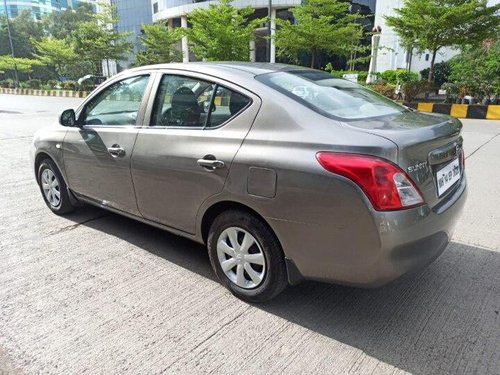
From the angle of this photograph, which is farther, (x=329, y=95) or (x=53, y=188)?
(x=53, y=188)

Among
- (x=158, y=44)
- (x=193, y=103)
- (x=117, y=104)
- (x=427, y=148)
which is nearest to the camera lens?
(x=427, y=148)

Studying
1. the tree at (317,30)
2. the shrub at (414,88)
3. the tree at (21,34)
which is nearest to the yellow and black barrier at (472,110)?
the shrub at (414,88)

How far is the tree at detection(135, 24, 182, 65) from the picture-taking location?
31.6m

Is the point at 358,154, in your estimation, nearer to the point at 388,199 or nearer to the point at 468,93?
the point at 388,199

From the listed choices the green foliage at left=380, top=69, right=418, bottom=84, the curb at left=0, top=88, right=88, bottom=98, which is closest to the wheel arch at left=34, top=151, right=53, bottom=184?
the green foliage at left=380, top=69, right=418, bottom=84

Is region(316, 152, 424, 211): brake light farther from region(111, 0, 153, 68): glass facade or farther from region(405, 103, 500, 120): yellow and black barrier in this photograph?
region(111, 0, 153, 68): glass facade

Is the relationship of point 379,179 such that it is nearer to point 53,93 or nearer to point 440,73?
point 440,73

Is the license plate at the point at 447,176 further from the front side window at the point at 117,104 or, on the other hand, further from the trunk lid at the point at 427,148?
the front side window at the point at 117,104

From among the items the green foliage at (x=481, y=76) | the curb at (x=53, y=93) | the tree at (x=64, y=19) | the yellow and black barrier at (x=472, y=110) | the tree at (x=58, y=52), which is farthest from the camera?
the tree at (x=64, y=19)

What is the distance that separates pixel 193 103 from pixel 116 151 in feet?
2.74

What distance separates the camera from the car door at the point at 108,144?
347cm

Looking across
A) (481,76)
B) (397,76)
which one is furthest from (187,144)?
(397,76)

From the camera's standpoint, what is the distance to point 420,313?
278 centimetres

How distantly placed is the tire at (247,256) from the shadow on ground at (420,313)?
0.60ft
